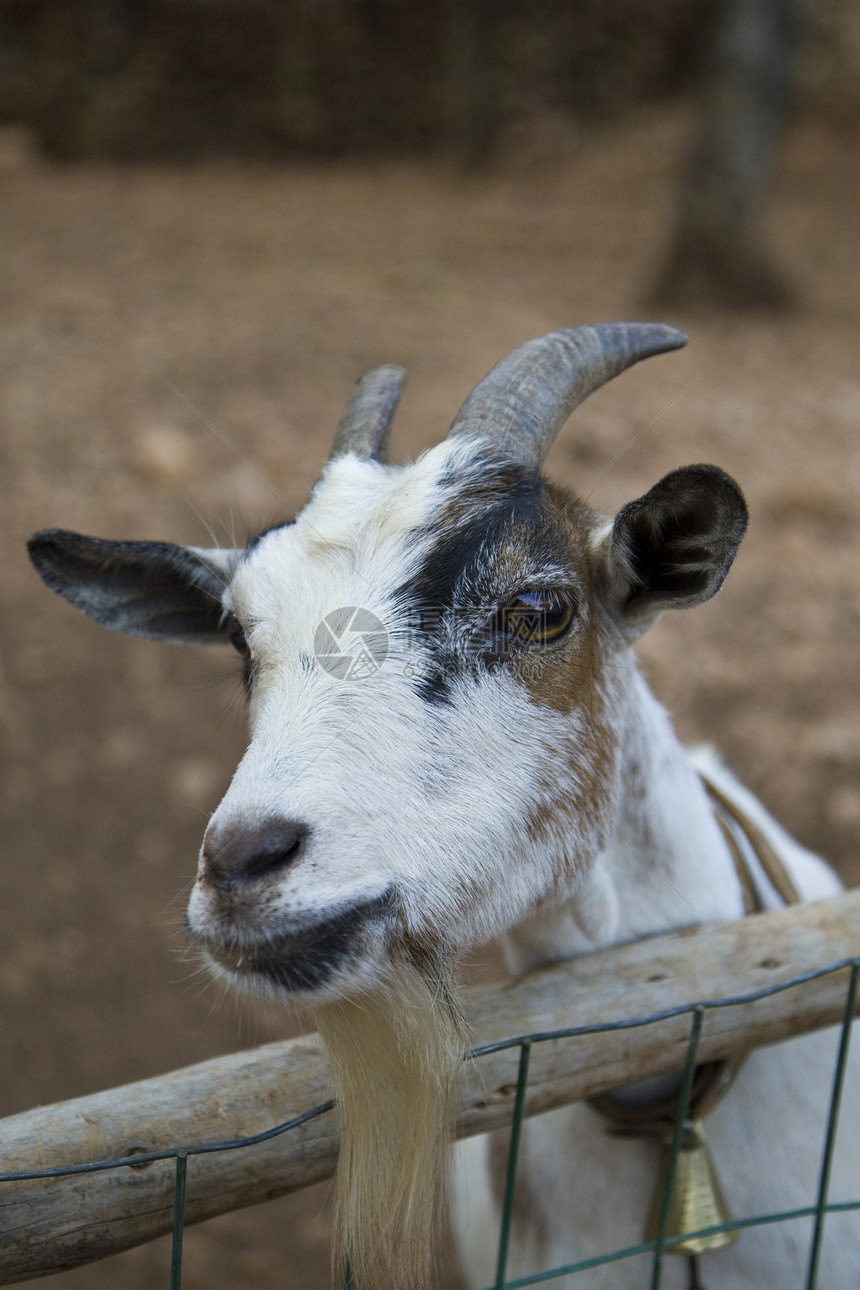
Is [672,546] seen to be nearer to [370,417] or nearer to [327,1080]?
[370,417]

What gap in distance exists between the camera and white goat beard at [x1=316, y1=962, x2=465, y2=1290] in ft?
5.61

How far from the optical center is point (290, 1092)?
1726mm

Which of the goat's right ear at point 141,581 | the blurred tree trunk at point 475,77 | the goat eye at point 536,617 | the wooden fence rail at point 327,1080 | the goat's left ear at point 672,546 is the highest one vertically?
the blurred tree trunk at point 475,77

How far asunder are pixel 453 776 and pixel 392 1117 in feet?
1.89

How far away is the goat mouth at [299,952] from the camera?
1517 mm

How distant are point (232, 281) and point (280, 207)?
2544 mm

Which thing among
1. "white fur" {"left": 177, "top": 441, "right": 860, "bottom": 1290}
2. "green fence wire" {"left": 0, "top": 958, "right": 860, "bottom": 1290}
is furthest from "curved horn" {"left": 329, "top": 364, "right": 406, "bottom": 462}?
"green fence wire" {"left": 0, "top": 958, "right": 860, "bottom": 1290}

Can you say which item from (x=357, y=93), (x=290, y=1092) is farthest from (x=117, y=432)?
(x=357, y=93)

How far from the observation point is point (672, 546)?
6.62ft

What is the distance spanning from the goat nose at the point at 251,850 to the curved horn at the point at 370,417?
3.20 feet

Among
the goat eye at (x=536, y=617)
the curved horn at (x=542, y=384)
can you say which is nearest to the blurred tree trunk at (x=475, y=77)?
the curved horn at (x=542, y=384)

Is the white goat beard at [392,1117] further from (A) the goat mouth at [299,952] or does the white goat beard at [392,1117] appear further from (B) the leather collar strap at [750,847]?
(B) the leather collar strap at [750,847]

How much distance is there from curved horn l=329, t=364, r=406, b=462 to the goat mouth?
1.04 metres

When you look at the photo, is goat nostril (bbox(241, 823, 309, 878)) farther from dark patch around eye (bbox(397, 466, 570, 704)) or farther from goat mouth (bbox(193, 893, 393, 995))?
dark patch around eye (bbox(397, 466, 570, 704))
